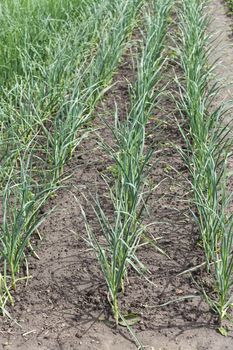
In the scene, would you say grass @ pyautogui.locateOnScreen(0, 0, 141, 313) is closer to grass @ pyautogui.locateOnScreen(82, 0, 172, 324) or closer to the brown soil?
the brown soil

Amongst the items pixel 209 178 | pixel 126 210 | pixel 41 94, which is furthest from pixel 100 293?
pixel 41 94

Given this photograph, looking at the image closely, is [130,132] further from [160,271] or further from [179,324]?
[179,324]

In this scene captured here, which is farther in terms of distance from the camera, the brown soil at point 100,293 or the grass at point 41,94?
the grass at point 41,94

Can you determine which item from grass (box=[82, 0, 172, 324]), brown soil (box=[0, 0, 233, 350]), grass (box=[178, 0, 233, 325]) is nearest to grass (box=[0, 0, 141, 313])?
brown soil (box=[0, 0, 233, 350])

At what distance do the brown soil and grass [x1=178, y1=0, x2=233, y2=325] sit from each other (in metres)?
0.10

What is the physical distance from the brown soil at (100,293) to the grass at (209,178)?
0.10 meters

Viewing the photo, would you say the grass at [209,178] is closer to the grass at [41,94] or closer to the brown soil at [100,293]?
the brown soil at [100,293]

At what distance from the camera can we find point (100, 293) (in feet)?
8.93

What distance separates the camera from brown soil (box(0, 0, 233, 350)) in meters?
2.51

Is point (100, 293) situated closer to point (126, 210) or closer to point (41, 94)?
point (126, 210)

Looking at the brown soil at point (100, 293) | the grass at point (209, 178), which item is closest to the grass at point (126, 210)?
the brown soil at point (100, 293)

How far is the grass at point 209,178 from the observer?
2.57 m

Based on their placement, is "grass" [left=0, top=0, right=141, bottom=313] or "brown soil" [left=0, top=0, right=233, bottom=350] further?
"grass" [left=0, top=0, right=141, bottom=313]

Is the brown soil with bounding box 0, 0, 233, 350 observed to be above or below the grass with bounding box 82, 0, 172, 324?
below
